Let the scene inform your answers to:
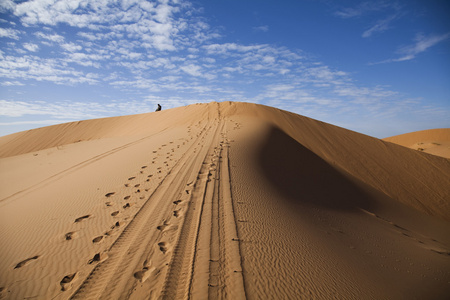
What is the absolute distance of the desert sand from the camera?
2492 mm

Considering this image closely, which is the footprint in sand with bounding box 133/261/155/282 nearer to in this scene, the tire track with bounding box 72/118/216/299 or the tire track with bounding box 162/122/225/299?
the tire track with bounding box 72/118/216/299

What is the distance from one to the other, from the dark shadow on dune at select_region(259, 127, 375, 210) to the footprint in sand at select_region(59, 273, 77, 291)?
419cm

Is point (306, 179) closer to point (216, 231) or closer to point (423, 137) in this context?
point (216, 231)

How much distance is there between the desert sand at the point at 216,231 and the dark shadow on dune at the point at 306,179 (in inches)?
2.1

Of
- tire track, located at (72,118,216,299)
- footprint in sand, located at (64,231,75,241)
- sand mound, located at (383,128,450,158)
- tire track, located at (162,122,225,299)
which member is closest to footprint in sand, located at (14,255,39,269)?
footprint in sand, located at (64,231,75,241)

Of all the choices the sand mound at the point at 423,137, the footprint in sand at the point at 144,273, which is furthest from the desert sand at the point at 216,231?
the sand mound at the point at 423,137

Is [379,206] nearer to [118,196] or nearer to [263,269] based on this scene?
[263,269]

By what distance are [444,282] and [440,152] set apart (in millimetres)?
24188

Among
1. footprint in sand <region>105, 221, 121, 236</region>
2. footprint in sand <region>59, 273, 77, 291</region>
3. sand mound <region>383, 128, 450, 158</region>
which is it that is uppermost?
sand mound <region>383, 128, 450, 158</region>

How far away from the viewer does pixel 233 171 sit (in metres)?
5.78

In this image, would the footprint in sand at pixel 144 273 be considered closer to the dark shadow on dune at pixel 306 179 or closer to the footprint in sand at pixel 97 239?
the footprint in sand at pixel 97 239

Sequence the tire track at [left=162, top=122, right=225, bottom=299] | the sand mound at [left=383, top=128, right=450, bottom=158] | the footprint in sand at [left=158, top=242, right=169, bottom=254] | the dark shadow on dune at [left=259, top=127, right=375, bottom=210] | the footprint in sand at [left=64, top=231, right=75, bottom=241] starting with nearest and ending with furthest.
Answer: the tire track at [left=162, top=122, right=225, bottom=299], the footprint in sand at [left=158, top=242, right=169, bottom=254], the footprint in sand at [left=64, top=231, right=75, bottom=241], the dark shadow on dune at [left=259, top=127, right=375, bottom=210], the sand mound at [left=383, top=128, right=450, bottom=158]

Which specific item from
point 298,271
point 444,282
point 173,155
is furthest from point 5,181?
point 444,282

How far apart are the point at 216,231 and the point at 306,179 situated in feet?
14.5
